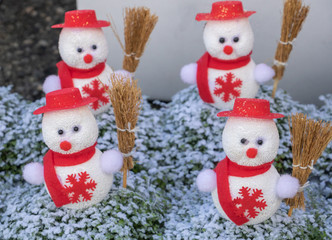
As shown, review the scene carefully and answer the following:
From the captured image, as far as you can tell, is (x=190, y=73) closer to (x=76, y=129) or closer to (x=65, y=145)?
(x=76, y=129)

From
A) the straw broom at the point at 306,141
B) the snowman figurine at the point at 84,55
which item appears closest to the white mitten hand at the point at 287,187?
the straw broom at the point at 306,141

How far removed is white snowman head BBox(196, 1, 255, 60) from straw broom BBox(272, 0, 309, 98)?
1.41 ft

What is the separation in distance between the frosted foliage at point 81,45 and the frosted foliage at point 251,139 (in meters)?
1.76

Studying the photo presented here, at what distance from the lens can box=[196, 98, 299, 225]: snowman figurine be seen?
3215 mm

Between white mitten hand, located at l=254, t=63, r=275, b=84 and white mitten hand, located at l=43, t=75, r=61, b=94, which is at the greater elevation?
white mitten hand, located at l=254, t=63, r=275, b=84

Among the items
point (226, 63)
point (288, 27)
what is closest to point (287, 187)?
point (226, 63)

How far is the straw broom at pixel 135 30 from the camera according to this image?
15.4 ft

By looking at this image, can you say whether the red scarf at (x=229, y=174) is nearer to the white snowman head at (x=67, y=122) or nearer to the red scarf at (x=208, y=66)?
the white snowman head at (x=67, y=122)

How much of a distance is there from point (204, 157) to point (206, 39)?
4.05ft

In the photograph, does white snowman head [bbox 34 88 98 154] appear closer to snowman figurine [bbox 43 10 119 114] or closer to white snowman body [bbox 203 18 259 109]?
snowman figurine [bbox 43 10 119 114]

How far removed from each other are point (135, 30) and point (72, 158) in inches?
74.0

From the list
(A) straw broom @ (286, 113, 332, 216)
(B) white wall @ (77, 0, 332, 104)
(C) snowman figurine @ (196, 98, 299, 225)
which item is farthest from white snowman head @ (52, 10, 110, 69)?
(A) straw broom @ (286, 113, 332, 216)

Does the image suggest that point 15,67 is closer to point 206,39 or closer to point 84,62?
point 84,62

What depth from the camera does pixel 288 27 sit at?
4520 millimetres
